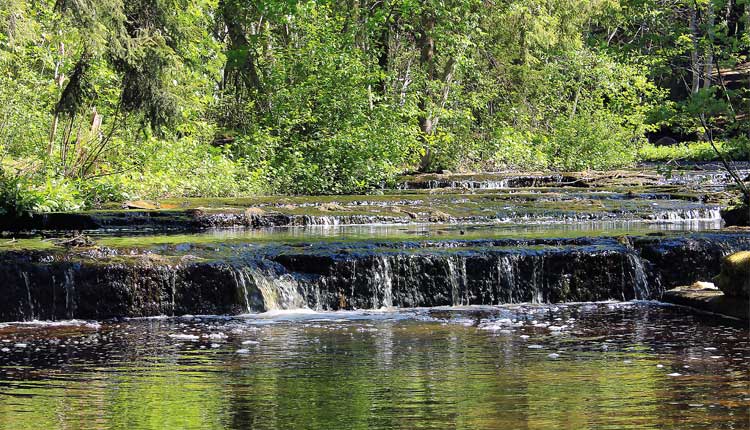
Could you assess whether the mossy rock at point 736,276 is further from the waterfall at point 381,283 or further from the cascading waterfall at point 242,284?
the cascading waterfall at point 242,284

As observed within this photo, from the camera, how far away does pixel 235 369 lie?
293 inches

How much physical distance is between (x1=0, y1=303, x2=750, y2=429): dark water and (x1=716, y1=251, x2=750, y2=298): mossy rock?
1.75 ft

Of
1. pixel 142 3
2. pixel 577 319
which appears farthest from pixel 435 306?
pixel 142 3

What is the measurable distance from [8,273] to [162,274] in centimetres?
173

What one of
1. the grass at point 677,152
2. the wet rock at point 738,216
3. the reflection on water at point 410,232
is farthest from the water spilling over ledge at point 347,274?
the grass at point 677,152

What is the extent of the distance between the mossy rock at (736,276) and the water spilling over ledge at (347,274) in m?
1.85

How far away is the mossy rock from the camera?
10500 millimetres

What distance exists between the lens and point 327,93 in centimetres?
2544

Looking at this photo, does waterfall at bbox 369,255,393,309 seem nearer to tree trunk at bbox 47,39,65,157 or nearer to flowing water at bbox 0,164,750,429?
flowing water at bbox 0,164,750,429

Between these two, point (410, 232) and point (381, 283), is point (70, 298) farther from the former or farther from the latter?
point (410, 232)

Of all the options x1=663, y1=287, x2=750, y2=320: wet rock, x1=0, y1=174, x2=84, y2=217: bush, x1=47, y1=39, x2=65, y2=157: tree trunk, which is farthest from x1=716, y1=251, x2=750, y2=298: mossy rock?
x1=47, y1=39, x2=65, y2=157: tree trunk

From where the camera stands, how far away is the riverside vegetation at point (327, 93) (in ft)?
50.6

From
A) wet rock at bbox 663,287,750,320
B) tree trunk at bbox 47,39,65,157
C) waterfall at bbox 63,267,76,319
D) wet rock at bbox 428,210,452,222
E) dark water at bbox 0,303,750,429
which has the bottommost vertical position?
dark water at bbox 0,303,750,429

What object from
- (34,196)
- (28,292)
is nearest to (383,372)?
(28,292)
